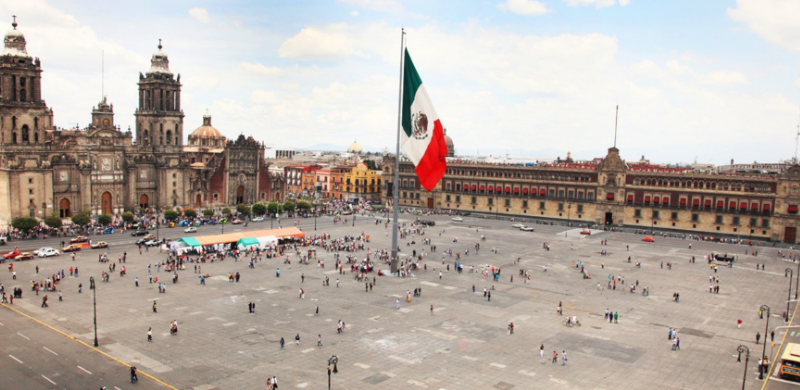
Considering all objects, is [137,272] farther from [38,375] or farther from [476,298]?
[476,298]

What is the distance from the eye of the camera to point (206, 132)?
385ft

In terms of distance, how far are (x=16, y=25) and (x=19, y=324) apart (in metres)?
63.0

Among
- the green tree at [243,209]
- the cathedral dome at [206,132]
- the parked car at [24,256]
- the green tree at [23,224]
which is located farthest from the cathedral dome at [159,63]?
the parked car at [24,256]

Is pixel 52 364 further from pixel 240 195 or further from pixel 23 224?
pixel 240 195

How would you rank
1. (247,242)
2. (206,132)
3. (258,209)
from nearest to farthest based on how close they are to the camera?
(247,242) < (258,209) < (206,132)

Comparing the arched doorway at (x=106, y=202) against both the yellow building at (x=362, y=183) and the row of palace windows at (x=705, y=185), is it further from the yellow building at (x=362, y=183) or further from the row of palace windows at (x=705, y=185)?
the row of palace windows at (x=705, y=185)

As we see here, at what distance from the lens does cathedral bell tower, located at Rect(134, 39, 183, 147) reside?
99.9 m

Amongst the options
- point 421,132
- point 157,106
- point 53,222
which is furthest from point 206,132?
point 421,132

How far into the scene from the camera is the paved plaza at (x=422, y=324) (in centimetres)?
2814

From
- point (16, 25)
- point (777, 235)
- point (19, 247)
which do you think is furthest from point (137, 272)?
point (777, 235)

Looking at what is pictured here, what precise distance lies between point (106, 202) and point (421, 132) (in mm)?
60671

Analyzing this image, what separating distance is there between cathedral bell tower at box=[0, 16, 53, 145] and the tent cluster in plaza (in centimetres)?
3669

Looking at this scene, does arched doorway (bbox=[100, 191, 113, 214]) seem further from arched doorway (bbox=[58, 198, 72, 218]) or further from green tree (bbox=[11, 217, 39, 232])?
green tree (bbox=[11, 217, 39, 232])

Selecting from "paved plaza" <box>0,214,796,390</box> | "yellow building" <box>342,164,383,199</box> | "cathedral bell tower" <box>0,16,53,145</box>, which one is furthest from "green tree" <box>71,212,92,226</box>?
"yellow building" <box>342,164,383,199</box>
